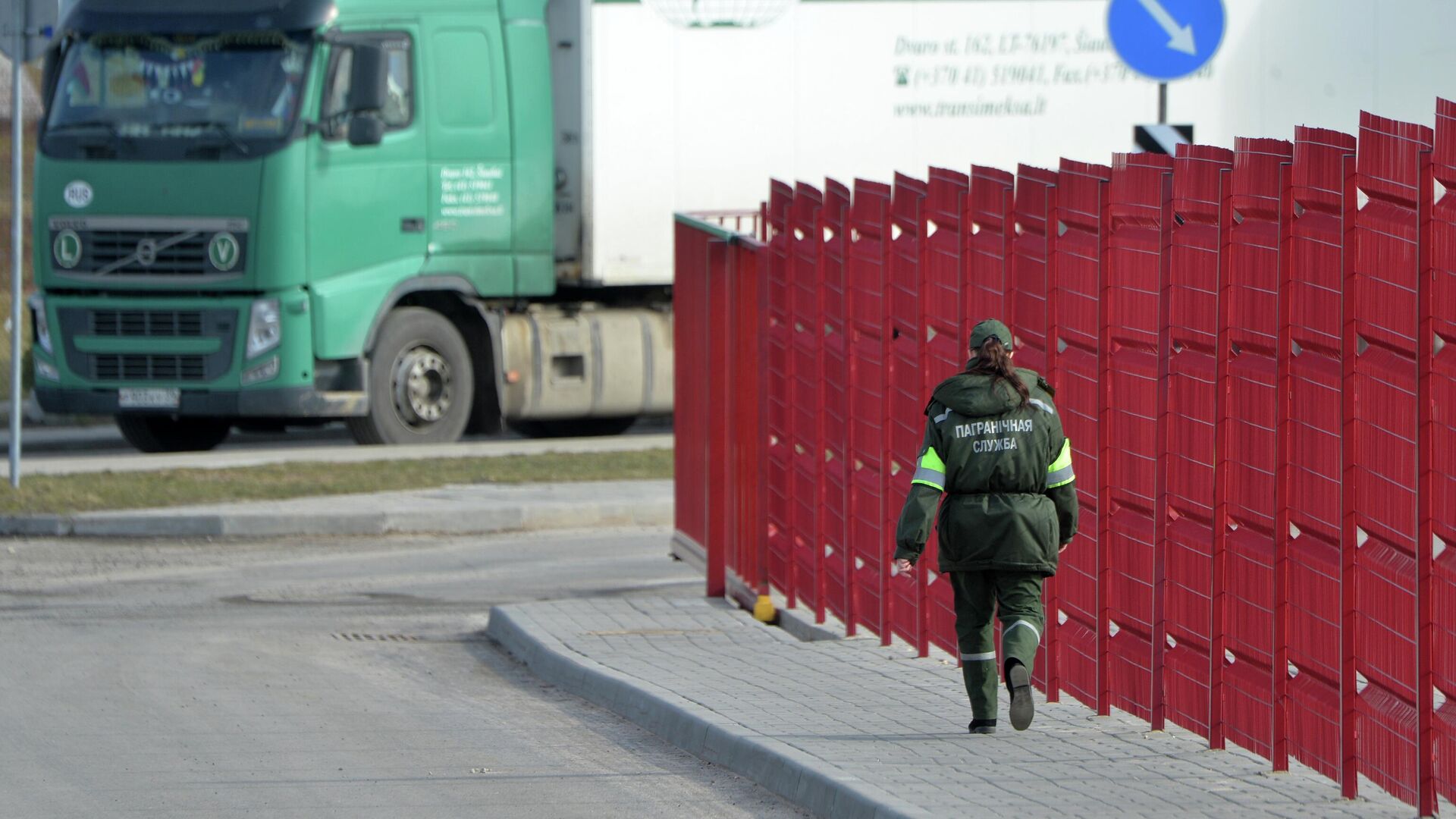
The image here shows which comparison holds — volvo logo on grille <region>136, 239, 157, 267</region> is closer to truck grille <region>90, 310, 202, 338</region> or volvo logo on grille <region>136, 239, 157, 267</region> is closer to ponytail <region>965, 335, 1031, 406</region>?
truck grille <region>90, 310, 202, 338</region>

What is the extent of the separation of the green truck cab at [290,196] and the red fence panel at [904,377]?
9651 mm

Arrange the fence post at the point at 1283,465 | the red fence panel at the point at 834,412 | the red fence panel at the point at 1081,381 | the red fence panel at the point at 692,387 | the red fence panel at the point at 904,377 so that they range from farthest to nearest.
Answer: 1. the red fence panel at the point at 692,387
2. the red fence panel at the point at 834,412
3. the red fence panel at the point at 904,377
4. the red fence panel at the point at 1081,381
5. the fence post at the point at 1283,465

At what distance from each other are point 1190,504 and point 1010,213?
1620 millimetres

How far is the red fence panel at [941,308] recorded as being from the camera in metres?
8.83

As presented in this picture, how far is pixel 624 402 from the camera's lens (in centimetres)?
2070

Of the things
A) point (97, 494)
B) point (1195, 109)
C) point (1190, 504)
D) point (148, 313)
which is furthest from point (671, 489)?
point (1190, 504)

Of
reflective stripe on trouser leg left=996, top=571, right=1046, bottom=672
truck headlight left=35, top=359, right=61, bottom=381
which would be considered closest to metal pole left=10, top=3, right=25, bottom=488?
truck headlight left=35, top=359, right=61, bottom=381

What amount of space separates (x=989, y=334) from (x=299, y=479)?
32.8ft

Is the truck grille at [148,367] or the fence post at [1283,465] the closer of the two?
the fence post at [1283,465]

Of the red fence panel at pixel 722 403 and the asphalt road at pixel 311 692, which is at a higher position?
the red fence panel at pixel 722 403

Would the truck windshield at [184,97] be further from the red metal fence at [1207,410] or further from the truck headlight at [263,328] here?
the red metal fence at [1207,410]

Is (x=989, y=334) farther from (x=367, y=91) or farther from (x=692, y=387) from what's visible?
(x=367, y=91)

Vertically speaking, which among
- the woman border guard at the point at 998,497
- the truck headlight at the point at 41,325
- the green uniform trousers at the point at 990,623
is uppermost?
the woman border guard at the point at 998,497

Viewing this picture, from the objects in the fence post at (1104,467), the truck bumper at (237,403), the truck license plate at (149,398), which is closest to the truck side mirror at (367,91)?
the truck bumper at (237,403)
